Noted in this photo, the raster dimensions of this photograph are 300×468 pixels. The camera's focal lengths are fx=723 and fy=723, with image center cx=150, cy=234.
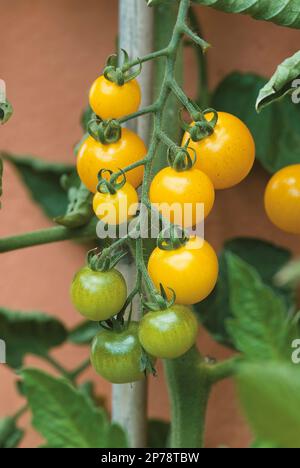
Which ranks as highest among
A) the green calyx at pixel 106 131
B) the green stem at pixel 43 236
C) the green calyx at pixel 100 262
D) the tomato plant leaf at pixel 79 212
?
the green calyx at pixel 106 131

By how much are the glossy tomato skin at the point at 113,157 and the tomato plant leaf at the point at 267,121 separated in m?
0.38

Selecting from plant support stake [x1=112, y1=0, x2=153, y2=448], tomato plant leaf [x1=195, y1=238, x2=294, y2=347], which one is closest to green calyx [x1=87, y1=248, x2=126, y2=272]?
plant support stake [x1=112, y1=0, x2=153, y2=448]

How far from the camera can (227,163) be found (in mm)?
554

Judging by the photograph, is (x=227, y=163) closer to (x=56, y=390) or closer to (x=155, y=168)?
(x=155, y=168)

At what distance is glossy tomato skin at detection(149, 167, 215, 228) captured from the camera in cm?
52

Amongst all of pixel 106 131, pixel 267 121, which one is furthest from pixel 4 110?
pixel 267 121

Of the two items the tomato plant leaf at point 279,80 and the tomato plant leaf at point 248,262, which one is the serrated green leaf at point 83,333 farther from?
the tomato plant leaf at point 279,80

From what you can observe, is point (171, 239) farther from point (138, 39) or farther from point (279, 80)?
point (138, 39)

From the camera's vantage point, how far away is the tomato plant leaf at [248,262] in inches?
38.5

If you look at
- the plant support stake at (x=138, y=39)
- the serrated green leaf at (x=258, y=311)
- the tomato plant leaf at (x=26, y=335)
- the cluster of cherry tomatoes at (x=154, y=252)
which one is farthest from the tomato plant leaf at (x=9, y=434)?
the serrated green leaf at (x=258, y=311)

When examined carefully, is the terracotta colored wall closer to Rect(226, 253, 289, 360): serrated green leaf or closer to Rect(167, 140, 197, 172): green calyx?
Rect(167, 140, 197, 172): green calyx

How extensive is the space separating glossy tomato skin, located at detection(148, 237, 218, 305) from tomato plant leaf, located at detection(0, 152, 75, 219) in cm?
54

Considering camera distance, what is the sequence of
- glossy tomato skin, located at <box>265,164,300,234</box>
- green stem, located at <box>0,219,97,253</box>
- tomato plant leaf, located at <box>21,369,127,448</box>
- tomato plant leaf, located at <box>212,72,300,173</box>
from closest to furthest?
tomato plant leaf, located at <box>21,369,127,448</box>, glossy tomato skin, located at <box>265,164,300,234</box>, green stem, located at <box>0,219,97,253</box>, tomato plant leaf, located at <box>212,72,300,173</box>
